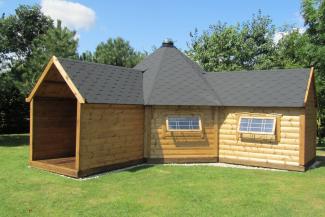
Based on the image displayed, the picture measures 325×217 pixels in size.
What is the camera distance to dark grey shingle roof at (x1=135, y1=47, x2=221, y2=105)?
1530 centimetres

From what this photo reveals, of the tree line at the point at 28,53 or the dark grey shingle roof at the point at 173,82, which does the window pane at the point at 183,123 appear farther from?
the tree line at the point at 28,53

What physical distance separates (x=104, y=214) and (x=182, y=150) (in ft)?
25.0

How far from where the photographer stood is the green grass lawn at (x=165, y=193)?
841 centimetres

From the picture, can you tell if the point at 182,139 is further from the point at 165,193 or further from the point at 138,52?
the point at 138,52

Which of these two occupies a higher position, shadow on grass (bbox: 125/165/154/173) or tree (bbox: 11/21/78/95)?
tree (bbox: 11/21/78/95)

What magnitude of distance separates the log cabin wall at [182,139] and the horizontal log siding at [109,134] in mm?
580

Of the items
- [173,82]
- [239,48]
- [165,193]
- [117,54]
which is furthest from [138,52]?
[165,193]

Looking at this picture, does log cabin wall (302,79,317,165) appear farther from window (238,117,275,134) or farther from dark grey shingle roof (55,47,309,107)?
window (238,117,275,134)

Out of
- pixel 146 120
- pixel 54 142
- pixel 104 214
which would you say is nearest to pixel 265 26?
pixel 146 120

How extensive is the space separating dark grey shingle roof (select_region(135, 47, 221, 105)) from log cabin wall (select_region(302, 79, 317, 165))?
12.8 feet

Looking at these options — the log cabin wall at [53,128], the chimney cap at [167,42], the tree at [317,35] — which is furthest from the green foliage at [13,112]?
the tree at [317,35]

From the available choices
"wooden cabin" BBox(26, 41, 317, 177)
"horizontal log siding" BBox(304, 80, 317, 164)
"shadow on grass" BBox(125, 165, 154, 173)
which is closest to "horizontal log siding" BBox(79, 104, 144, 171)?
"wooden cabin" BBox(26, 41, 317, 177)

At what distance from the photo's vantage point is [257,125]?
1469 centimetres

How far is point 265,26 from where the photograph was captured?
36.0 meters
